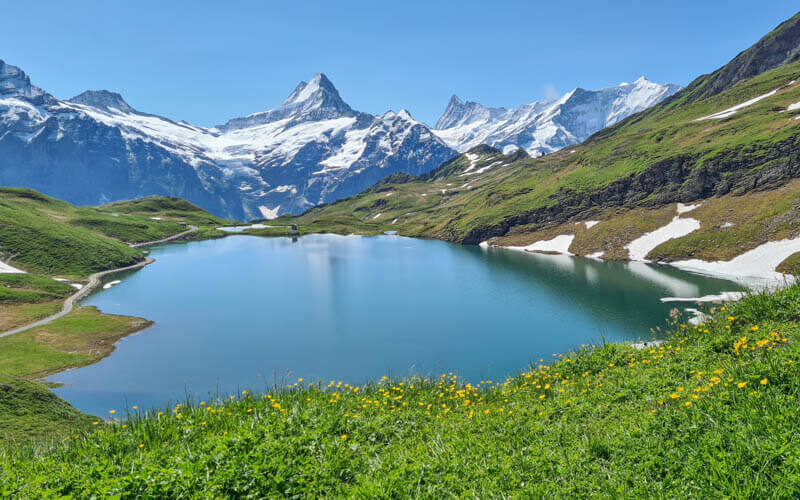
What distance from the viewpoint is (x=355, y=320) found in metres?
54.4

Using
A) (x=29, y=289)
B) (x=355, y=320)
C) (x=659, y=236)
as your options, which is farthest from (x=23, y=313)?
(x=659, y=236)

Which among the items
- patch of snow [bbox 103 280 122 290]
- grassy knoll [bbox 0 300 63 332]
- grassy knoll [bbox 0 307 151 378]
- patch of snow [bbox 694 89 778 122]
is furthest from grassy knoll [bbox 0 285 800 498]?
patch of snow [bbox 694 89 778 122]

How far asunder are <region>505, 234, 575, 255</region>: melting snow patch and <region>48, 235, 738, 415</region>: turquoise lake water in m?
21.6

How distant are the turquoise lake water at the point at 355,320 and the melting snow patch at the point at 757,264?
22.6 ft

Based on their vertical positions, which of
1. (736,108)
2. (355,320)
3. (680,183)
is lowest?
(355,320)

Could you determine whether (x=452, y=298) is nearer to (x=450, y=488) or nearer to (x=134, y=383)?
(x=134, y=383)

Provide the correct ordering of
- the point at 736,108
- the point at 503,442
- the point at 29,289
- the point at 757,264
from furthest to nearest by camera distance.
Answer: the point at 736,108 < the point at 757,264 < the point at 29,289 < the point at 503,442

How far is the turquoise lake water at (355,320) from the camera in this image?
36938 millimetres

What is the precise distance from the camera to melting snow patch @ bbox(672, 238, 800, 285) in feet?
229

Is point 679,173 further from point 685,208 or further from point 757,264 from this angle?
point 757,264

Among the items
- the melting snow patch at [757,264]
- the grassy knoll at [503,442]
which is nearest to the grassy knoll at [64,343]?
the grassy knoll at [503,442]

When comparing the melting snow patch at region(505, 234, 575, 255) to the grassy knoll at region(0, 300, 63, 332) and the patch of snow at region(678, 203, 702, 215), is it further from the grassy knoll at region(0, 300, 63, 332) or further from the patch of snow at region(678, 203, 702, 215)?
the grassy knoll at region(0, 300, 63, 332)

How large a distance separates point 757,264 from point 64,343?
121 meters

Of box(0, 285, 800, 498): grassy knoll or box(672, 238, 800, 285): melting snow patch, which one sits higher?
box(0, 285, 800, 498): grassy knoll
